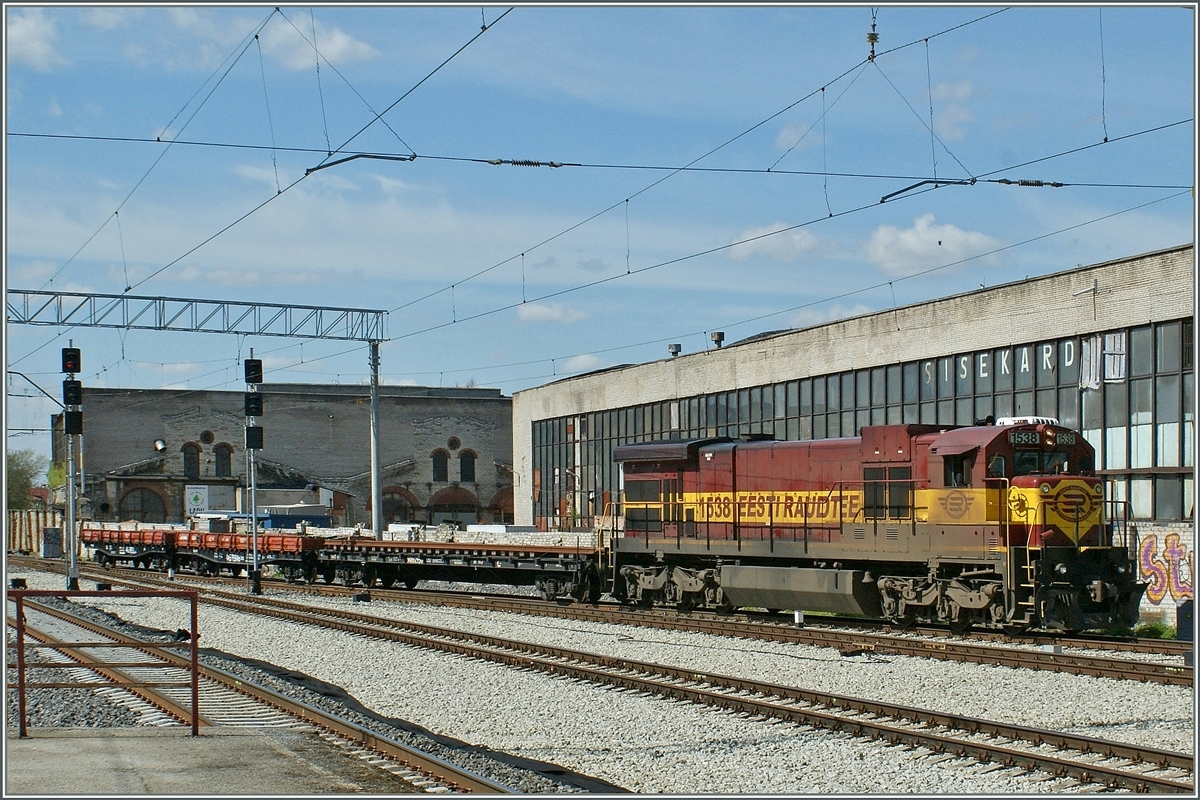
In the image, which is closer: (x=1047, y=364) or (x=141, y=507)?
(x=1047, y=364)

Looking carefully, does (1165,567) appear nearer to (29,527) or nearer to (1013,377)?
(1013,377)

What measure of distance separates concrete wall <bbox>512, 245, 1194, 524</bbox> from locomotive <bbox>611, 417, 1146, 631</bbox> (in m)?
5.48

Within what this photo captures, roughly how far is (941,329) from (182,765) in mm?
26380

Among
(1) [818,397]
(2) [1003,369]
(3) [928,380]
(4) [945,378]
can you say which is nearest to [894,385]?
(3) [928,380]

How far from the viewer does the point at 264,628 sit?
2361cm

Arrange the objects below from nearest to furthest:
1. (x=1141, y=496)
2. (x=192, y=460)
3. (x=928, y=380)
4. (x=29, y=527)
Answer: (x=1141, y=496) < (x=928, y=380) < (x=192, y=460) < (x=29, y=527)

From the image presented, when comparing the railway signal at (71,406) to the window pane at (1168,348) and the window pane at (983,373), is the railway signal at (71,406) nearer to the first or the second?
the window pane at (983,373)

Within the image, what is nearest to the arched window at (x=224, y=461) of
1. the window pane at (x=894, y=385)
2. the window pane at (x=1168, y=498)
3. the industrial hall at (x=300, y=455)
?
the industrial hall at (x=300, y=455)

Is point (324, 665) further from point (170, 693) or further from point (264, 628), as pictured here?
point (264, 628)

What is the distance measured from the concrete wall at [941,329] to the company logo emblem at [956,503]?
8.36 m

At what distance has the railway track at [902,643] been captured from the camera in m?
15.4

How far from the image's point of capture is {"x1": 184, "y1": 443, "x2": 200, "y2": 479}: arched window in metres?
73.6

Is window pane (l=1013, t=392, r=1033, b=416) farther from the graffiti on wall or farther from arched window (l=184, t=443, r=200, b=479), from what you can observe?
arched window (l=184, t=443, r=200, b=479)

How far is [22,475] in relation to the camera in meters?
112
